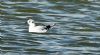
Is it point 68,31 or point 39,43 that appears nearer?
point 39,43

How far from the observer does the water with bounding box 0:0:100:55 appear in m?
21.0

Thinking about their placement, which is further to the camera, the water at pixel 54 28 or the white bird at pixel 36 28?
the white bird at pixel 36 28

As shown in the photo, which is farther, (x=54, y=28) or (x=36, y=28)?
(x=54, y=28)

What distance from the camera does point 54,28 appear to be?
82.8 feet

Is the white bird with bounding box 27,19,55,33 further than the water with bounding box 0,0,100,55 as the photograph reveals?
Yes

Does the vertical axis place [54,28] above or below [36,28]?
below

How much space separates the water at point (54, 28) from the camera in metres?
21.0

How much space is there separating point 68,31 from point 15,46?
11.6ft

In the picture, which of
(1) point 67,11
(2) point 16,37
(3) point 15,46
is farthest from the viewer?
(1) point 67,11

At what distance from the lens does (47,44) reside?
21.8 metres

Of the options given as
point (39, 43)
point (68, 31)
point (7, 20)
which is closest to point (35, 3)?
point (7, 20)

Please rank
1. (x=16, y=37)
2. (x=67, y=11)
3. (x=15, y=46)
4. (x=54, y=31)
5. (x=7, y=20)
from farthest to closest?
(x=67, y=11) < (x=7, y=20) < (x=54, y=31) < (x=16, y=37) < (x=15, y=46)

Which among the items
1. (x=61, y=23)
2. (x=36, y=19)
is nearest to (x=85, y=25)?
(x=61, y=23)

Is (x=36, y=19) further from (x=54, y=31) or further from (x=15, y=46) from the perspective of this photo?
(x=15, y=46)
